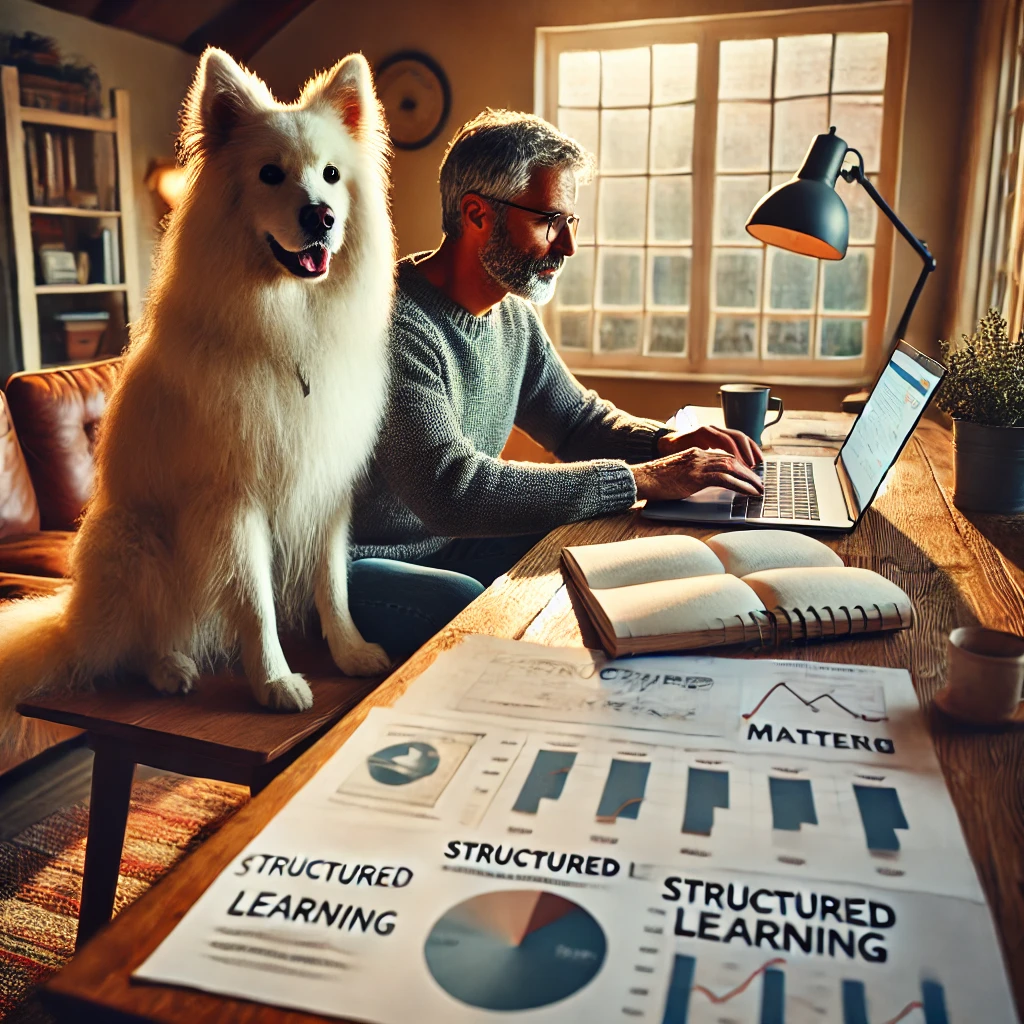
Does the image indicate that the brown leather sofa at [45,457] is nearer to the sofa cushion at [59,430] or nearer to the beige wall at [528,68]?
the sofa cushion at [59,430]

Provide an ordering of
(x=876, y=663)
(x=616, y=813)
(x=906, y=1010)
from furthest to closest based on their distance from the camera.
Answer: (x=876, y=663) → (x=616, y=813) → (x=906, y=1010)

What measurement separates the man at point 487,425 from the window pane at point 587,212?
106 inches

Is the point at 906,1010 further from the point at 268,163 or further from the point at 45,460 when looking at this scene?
the point at 45,460

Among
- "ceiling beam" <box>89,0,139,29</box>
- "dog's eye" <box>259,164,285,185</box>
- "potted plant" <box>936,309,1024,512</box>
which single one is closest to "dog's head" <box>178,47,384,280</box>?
"dog's eye" <box>259,164,285,185</box>

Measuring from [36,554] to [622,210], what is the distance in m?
3.13

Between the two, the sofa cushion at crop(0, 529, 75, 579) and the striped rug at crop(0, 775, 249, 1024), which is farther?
the sofa cushion at crop(0, 529, 75, 579)

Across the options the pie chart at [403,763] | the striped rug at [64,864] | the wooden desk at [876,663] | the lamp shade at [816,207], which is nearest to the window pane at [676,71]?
the lamp shade at [816,207]

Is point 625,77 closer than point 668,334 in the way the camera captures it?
Yes

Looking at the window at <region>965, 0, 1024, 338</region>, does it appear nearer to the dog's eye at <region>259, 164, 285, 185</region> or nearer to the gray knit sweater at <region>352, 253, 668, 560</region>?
the gray knit sweater at <region>352, 253, 668, 560</region>

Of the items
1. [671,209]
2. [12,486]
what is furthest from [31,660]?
[671,209]

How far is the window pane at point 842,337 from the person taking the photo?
13.6ft

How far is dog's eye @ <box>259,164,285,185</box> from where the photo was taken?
121 cm

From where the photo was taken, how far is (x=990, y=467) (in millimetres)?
1371

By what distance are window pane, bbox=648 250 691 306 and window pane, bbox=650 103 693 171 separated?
0.40 metres
